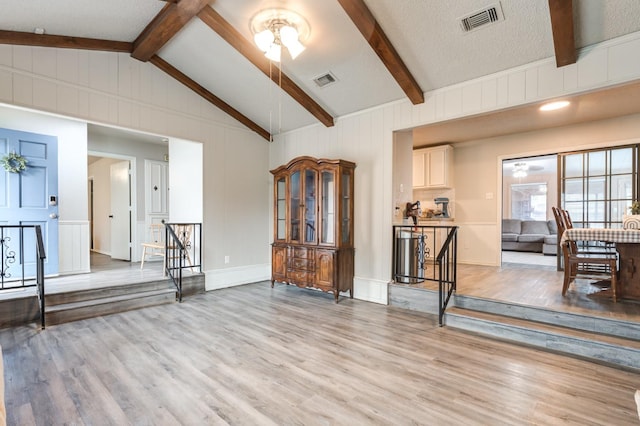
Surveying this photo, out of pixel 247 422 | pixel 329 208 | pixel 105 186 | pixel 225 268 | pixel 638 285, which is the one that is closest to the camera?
pixel 247 422

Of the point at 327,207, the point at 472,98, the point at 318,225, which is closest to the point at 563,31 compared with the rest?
the point at 472,98

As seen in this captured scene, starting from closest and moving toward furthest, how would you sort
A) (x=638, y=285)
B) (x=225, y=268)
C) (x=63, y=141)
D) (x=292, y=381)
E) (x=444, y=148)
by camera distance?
(x=292, y=381) < (x=638, y=285) < (x=63, y=141) < (x=225, y=268) < (x=444, y=148)

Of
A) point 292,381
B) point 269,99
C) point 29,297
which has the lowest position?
point 292,381

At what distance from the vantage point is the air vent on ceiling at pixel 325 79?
4.14m

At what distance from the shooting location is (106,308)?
3.93 m

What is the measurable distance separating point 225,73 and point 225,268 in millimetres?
3153

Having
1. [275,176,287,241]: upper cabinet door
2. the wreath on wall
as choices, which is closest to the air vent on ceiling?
[275,176,287,241]: upper cabinet door

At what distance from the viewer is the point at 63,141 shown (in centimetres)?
500

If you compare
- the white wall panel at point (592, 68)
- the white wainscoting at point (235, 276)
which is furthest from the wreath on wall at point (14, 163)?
the white wall panel at point (592, 68)

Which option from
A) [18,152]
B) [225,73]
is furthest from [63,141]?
[225,73]

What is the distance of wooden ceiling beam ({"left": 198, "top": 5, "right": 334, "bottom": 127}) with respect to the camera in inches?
137

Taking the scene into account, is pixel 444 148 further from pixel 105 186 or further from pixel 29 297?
pixel 105 186

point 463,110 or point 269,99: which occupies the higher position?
point 269,99

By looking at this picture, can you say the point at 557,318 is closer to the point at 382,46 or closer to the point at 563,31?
the point at 563,31
